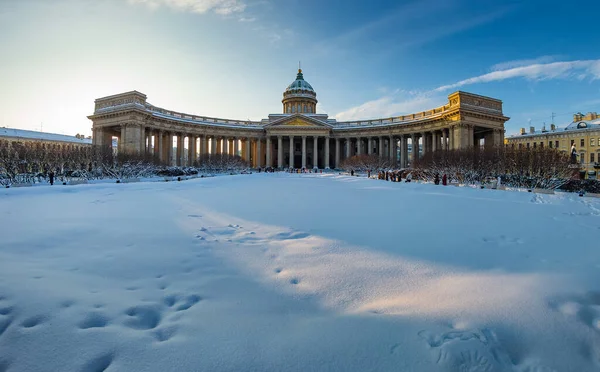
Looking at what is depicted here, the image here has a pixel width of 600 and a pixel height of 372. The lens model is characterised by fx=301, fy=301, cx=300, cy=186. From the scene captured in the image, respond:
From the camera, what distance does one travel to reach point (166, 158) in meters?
58.7

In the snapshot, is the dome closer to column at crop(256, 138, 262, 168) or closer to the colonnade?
the colonnade

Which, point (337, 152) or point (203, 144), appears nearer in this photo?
point (203, 144)

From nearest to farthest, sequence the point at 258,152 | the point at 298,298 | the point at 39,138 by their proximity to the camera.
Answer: the point at 298,298
the point at 258,152
the point at 39,138

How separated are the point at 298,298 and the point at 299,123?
65.2m

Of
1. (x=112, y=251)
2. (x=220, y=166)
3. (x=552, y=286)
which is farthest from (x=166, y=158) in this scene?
(x=552, y=286)

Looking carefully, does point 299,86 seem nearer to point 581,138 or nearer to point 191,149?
point 191,149

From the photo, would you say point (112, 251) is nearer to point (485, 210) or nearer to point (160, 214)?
point (160, 214)

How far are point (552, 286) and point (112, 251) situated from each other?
659 centimetres

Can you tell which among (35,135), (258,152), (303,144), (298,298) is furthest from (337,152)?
(35,135)

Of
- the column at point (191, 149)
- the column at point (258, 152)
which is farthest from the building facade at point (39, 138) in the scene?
the column at point (258, 152)

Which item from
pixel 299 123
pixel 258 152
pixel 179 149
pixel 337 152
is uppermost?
pixel 299 123

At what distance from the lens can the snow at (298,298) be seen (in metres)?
2.46

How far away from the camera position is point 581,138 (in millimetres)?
59656

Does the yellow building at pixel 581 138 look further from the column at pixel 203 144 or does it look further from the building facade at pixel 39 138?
the building facade at pixel 39 138
